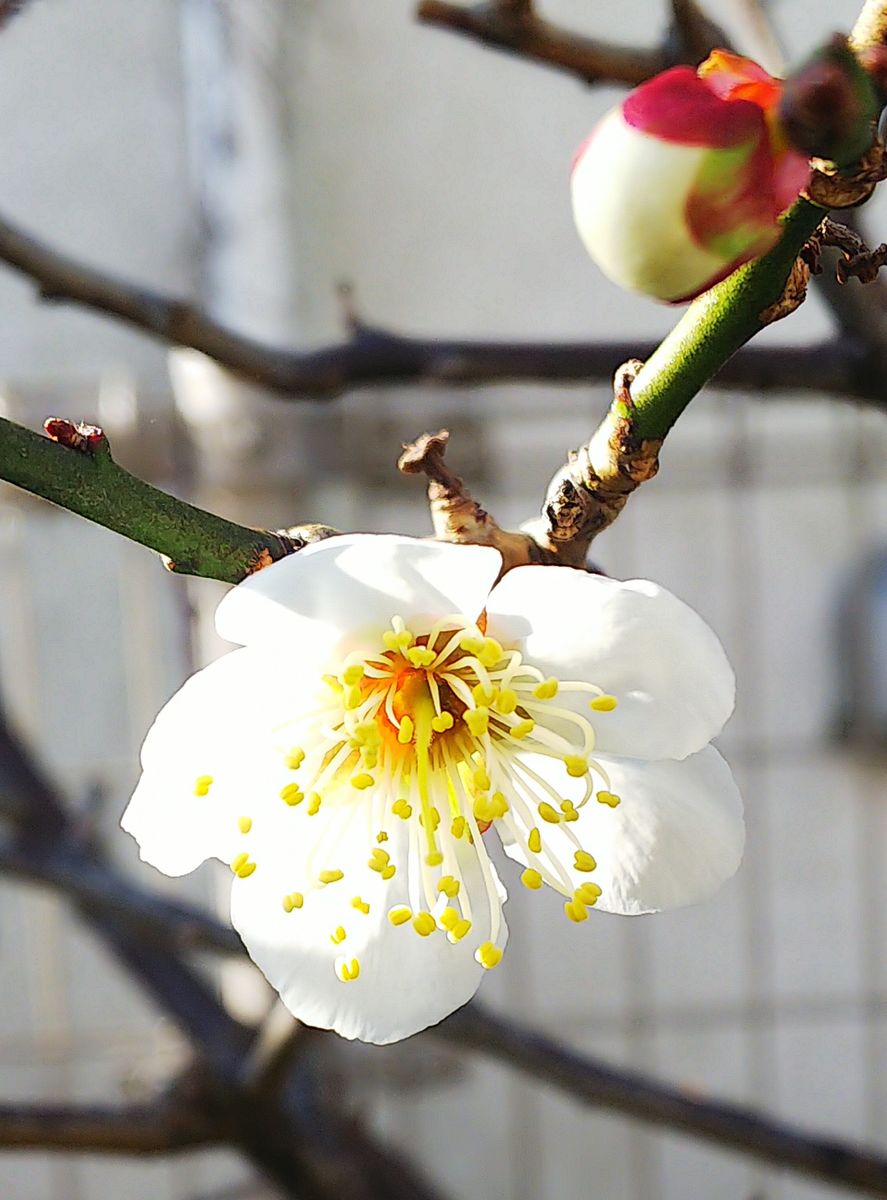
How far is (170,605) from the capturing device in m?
1.84

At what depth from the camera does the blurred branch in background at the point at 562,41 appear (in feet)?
2.04

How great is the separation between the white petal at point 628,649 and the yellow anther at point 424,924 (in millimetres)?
67

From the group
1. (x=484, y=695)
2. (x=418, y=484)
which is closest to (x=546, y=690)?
(x=484, y=695)

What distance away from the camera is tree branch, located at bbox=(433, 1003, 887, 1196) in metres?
0.81

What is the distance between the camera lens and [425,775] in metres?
0.41

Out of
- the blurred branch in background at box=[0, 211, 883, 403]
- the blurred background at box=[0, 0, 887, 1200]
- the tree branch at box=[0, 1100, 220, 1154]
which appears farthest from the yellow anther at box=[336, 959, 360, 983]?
the blurred background at box=[0, 0, 887, 1200]

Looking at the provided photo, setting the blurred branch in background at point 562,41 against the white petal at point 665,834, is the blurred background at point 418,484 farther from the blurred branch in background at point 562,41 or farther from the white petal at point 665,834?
the white petal at point 665,834

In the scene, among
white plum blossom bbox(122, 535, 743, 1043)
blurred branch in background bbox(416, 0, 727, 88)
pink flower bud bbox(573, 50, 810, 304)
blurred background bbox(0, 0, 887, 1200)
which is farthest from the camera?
Result: blurred background bbox(0, 0, 887, 1200)

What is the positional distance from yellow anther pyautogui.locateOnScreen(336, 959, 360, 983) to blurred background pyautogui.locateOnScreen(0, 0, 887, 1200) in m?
1.36

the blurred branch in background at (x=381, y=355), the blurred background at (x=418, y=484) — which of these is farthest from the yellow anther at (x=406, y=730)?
the blurred background at (x=418, y=484)

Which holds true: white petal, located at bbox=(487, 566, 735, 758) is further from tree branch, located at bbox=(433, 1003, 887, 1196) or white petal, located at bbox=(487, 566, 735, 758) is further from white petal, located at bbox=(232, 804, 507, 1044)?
tree branch, located at bbox=(433, 1003, 887, 1196)

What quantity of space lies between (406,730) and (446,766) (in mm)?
39

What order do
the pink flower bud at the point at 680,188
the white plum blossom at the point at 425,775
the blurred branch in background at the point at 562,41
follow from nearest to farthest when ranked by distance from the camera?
the pink flower bud at the point at 680,188 → the white plum blossom at the point at 425,775 → the blurred branch in background at the point at 562,41

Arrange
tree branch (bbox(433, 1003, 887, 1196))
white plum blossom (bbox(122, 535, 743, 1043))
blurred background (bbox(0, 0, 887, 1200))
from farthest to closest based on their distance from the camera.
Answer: blurred background (bbox(0, 0, 887, 1200)) → tree branch (bbox(433, 1003, 887, 1196)) → white plum blossom (bbox(122, 535, 743, 1043))
